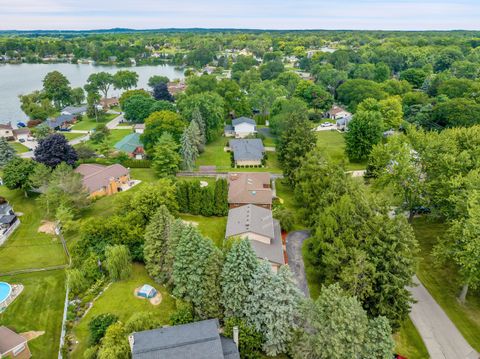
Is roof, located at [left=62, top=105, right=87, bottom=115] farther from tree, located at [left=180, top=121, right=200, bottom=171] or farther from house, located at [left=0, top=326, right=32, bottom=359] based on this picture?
house, located at [left=0, top=326, right=32, bottom=359]

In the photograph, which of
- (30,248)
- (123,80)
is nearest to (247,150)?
(30,248)

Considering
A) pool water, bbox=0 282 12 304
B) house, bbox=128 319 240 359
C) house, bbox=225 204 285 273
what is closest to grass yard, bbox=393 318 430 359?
house, bbox=225 204 285 273

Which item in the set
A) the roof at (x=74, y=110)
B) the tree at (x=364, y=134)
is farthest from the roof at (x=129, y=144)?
the tree at (x=364, y=134)

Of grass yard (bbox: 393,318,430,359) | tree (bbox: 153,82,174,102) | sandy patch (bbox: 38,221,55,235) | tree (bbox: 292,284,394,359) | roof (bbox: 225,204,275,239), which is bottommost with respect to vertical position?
grass yard (bbox: 393,318,430,359)

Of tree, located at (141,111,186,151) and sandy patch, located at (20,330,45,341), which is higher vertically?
tree, located at (141,111,186,151)

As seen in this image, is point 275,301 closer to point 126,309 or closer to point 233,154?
point 126,309

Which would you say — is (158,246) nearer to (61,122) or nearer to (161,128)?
(161,128)

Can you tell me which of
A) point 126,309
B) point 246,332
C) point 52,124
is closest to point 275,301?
point 246,332

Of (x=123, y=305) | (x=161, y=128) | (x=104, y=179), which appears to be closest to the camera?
(x=123, y=305)
